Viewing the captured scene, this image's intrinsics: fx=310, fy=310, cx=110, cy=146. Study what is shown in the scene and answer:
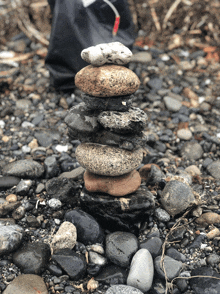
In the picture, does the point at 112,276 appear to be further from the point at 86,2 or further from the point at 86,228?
the point at 86,2

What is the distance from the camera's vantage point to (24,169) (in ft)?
12.8

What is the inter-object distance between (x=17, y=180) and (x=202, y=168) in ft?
8.28

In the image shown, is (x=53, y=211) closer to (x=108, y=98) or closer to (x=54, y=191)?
(x=54, y=191)

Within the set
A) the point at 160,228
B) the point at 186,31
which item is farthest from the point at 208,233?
the point at 186,31

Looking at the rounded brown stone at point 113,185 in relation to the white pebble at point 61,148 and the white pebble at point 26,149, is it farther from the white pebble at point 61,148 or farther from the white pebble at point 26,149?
the white pebble at point 26,149

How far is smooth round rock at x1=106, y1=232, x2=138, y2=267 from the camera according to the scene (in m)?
2.99

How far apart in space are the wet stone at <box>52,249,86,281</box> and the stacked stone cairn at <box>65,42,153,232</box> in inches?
22.7

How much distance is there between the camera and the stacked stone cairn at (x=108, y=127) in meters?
2.95

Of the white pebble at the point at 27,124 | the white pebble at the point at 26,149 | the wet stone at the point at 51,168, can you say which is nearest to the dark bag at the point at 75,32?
the white pebble at the point at 27,124

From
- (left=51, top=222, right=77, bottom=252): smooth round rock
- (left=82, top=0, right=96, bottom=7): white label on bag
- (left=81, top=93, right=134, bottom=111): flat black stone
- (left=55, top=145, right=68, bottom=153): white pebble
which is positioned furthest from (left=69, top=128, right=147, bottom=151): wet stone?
(left=82, top=0, right=96, bottom=7): white label on bag

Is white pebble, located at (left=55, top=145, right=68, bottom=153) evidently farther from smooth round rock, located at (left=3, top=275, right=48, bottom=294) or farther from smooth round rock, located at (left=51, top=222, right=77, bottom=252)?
smooth round rock, located at (left=3, top=275, right=48, bottom=294)

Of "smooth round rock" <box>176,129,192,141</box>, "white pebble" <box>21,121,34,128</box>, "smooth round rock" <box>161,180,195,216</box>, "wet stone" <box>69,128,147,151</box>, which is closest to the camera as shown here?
"wet stone" <box>69,128,147,151</box>

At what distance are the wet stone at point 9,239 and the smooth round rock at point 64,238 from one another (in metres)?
0.34

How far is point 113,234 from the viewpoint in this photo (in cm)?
322
